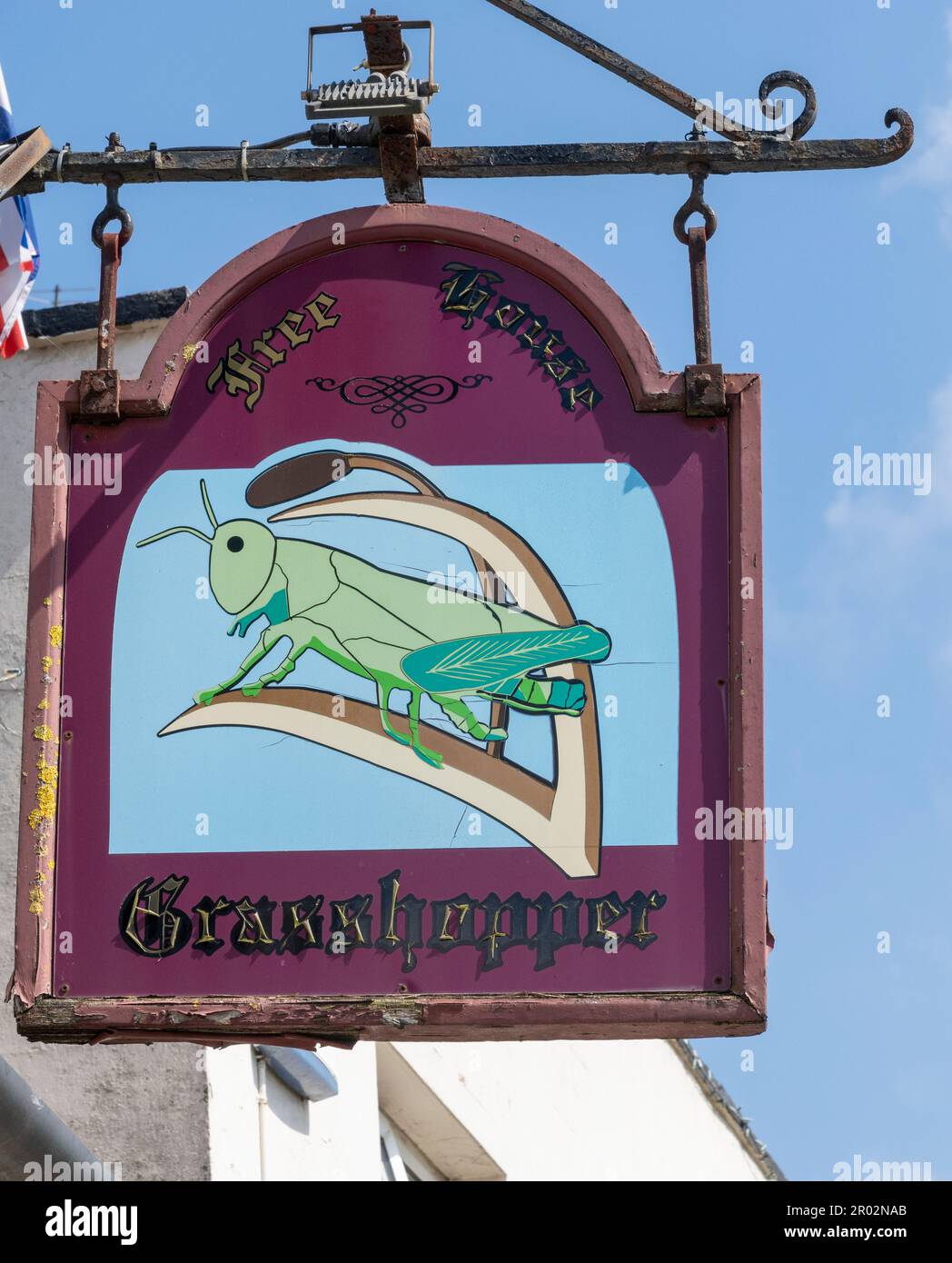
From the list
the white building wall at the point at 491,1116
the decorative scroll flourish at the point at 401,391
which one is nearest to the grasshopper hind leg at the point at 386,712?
the decorative scroll flourish at the point at 401,391

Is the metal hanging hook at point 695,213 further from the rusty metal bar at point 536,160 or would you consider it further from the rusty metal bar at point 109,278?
the rusty metal bar at point 109,278

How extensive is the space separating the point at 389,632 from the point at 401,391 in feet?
2.20

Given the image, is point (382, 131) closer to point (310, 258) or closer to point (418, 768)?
point (310, 258)

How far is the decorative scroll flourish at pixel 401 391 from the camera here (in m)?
5.00

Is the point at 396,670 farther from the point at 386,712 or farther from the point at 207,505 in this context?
the point at 207,505

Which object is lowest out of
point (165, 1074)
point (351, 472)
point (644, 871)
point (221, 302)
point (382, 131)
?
point (165, 1074)

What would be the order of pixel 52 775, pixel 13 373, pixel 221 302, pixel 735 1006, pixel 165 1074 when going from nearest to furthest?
pixel 735 1006 < pixel 52 775 < pixel 221 302 < pixel 165 1074 < pixel 13 373

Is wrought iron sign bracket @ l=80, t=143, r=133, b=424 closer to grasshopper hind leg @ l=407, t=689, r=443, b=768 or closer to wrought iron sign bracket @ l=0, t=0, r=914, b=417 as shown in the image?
wrought iron sign bracket @ l=0, t=0, r=914, b=417

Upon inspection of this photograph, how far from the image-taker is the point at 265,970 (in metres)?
4.53

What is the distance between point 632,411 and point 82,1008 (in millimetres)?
2062

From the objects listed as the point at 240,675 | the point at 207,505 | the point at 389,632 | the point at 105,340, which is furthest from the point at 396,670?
the point at 105,340

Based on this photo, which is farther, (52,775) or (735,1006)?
(52,775)

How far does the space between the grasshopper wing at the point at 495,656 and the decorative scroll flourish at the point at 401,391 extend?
0.65m
